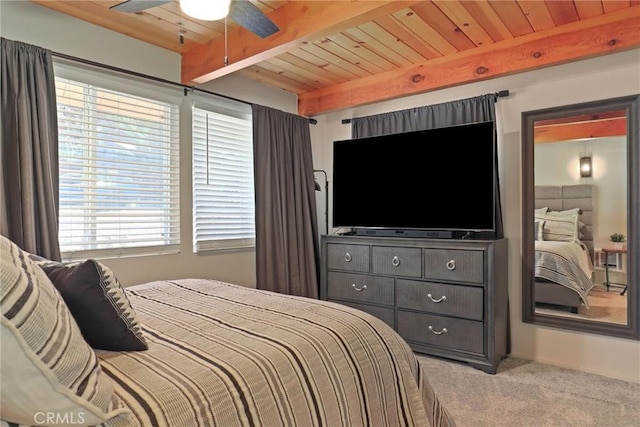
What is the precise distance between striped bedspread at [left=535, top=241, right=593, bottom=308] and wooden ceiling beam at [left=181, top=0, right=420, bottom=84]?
2.20m

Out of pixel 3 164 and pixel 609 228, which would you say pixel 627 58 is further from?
pixel 3 164

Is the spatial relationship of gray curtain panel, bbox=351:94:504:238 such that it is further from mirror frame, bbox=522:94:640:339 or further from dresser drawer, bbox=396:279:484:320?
A: dresser drawer, bbox=396:279:484:320

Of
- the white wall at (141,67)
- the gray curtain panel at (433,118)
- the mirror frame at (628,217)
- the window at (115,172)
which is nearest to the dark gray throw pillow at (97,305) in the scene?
the window at (115,172)

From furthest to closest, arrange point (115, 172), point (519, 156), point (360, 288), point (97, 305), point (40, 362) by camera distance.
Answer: point (360, 288) → point (519, 156) → point (115, 172) → point (97, 305) → point (40, 362)

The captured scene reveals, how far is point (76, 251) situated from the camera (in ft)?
8.24

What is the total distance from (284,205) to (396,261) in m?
1.16

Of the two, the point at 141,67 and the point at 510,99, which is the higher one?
the point at 141,67

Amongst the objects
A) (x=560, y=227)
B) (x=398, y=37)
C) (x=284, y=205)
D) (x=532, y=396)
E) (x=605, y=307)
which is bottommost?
(x=532, y=396)

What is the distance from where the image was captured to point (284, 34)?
2.38 metres

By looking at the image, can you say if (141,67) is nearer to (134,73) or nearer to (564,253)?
(134,73)

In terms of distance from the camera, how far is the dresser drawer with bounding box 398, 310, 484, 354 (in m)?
2.83

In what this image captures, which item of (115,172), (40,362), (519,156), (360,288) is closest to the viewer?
(40,362)

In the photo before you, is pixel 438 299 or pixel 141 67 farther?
pixel 438 299
